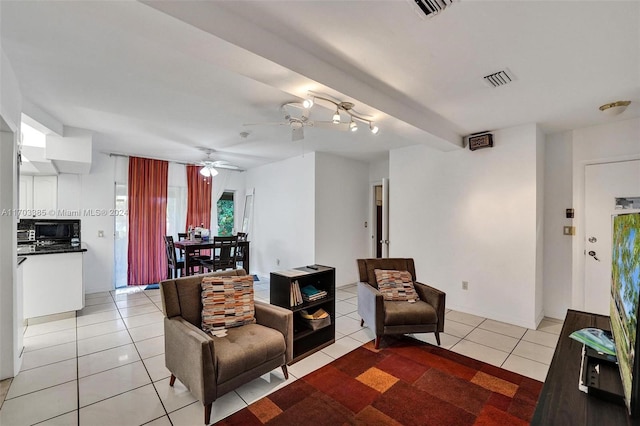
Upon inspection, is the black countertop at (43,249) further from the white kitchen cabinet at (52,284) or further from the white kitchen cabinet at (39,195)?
the white kitchen cabinet at (39,195)

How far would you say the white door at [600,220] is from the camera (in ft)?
10.8

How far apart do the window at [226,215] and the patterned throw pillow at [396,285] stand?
4.63 m

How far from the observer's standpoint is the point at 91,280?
502 cm

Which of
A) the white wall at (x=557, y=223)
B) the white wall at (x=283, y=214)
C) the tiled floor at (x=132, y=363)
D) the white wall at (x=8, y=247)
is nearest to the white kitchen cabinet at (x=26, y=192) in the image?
the tiled floor at (x=132, y=363)

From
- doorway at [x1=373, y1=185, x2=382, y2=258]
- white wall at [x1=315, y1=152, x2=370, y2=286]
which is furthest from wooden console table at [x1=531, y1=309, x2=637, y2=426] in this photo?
doorway at [x1=373, y1=185, x2=382, y2=258]

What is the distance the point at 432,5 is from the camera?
1583 mm

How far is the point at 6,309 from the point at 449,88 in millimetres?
4231

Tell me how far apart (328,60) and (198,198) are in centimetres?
508

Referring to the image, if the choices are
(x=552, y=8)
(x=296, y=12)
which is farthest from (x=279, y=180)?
(x=552, y=8)

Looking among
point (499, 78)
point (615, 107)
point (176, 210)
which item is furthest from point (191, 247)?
point (615, 107)

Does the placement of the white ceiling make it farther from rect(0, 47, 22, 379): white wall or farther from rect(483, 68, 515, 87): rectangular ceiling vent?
rect(0, 47, 22, 379): white wall

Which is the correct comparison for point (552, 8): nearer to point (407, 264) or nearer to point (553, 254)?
point (407, 264)

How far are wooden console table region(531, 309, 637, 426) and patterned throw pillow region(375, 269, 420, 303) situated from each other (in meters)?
1.83

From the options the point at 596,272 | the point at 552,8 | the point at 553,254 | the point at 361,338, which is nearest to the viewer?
the point at 552,8
